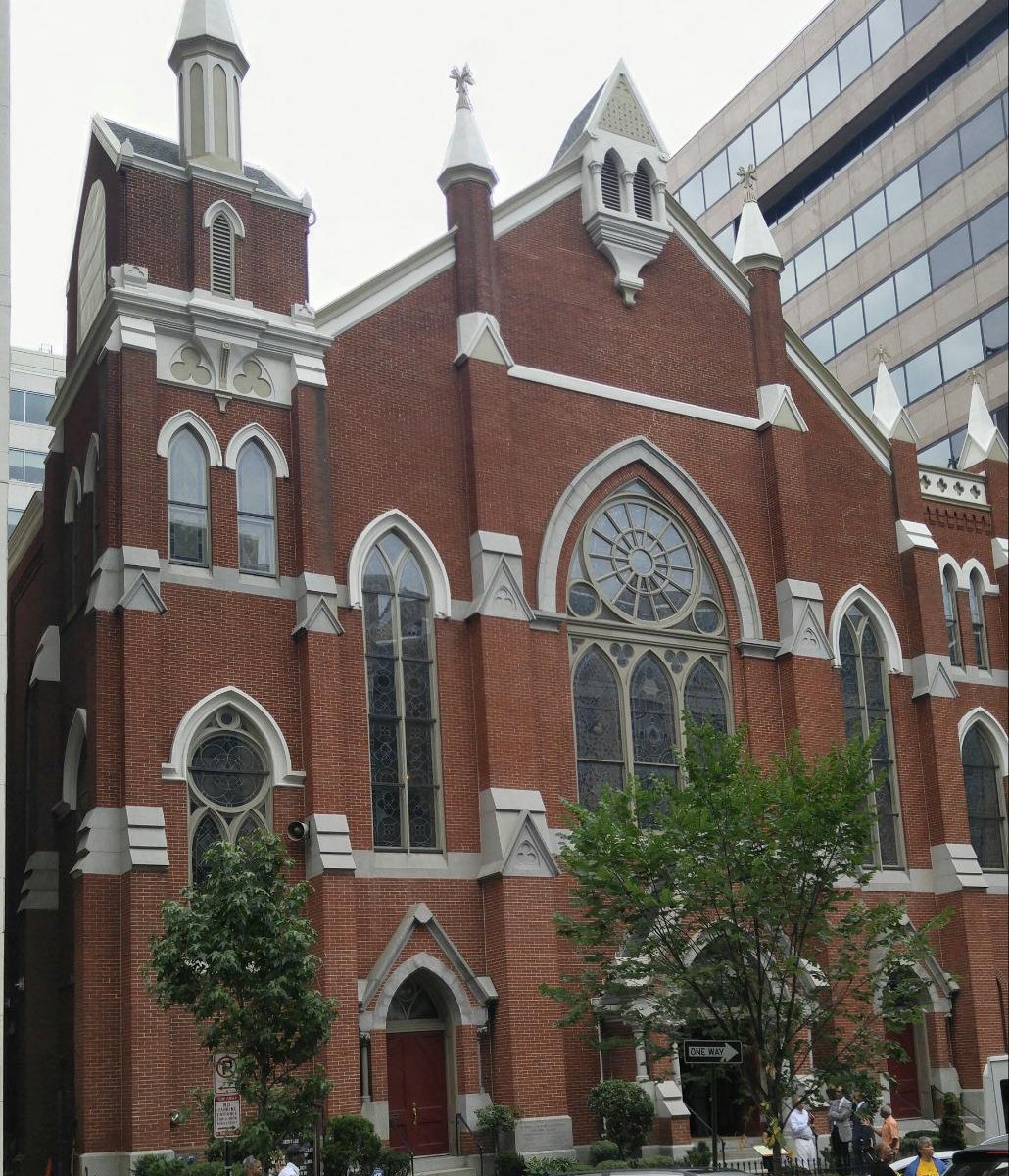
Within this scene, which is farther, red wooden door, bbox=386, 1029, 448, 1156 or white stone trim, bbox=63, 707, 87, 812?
white stone trim, bbox=63, 707, 87, 812

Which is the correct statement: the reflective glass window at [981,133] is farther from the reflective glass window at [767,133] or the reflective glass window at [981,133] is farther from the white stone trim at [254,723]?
the white stone trim at [254,723]

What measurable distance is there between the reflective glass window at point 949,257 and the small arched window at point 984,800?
681 inches

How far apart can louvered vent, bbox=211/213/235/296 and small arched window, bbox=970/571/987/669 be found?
18.0 metres

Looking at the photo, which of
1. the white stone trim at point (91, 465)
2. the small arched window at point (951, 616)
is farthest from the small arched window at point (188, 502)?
the small arched window at point (951, 616)

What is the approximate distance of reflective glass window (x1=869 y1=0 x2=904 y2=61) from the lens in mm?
53062

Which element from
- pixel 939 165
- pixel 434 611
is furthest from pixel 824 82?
pixel 434 611

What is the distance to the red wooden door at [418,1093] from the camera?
2652 centimetres

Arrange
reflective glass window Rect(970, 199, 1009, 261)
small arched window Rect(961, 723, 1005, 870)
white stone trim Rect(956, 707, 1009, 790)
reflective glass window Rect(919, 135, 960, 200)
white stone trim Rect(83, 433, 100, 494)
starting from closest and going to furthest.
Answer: white stone trim Rect(83, 433, 100, 494), small arched window Rect(961, 723, 1005, 870), white stone trim Rect(956, 707, 1009, 790), reflective glass window Rect(970, 199, 1009, 261), reflective glass window Rect(919, 135, 960, 200)

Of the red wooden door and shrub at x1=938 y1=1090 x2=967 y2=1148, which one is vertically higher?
the red wooden door

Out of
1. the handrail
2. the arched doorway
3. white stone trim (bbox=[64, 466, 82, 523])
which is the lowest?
the handrail

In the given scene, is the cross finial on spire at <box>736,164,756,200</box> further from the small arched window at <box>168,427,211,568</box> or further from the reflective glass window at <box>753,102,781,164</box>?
the reflective glass window at <box>753,102,781,164</box>

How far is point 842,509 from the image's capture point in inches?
1378

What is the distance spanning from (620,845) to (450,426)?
984 centimetres

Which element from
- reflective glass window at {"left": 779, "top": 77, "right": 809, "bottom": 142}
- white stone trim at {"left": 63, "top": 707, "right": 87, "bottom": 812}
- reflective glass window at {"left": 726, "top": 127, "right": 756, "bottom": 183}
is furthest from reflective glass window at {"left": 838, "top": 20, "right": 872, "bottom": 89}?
white stone trim at {"left": 63, "top": 707, "right": 87, "bottom": 812}
